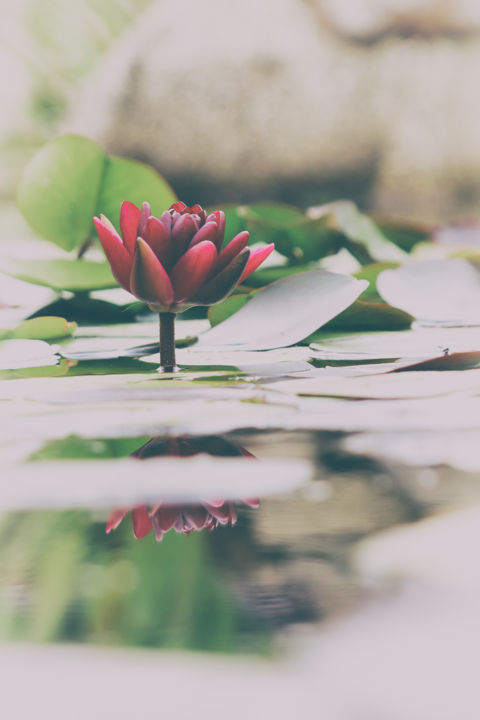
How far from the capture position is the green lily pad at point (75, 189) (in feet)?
2.49

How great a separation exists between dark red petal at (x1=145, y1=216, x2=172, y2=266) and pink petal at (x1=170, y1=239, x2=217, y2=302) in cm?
1

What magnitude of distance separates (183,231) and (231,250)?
3 centimetres

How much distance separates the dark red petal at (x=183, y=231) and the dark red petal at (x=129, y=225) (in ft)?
0.10

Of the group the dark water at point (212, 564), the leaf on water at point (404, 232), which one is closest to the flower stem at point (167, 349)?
the dark water at point (212, 564)

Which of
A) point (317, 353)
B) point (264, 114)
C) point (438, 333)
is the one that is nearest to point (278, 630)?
point (317, 353)

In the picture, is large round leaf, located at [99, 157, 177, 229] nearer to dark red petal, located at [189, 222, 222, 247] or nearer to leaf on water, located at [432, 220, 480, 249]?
dark red petal, located at [189, 222, 222, 247]

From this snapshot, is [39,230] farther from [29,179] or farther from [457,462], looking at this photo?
[457,462]

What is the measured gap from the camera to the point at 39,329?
0.65 metres

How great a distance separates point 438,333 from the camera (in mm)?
675

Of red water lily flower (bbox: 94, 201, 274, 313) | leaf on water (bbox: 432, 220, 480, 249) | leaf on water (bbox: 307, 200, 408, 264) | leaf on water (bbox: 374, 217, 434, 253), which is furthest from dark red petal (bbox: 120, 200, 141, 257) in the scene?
leaf on water (bbox: 432, 220, 480, 249)

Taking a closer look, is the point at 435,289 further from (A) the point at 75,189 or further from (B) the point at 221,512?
(B) the point at 221,512

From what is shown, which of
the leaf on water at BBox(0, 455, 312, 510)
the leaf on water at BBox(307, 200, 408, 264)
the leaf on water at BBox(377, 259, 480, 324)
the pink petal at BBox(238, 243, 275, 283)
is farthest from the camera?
the leaf on water at BBox(307, 200, 408, 264)

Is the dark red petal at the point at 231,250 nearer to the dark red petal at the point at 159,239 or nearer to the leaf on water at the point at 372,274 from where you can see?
the dark red petal at the point at 159,239

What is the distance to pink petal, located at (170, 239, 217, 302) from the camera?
51 centimetres
